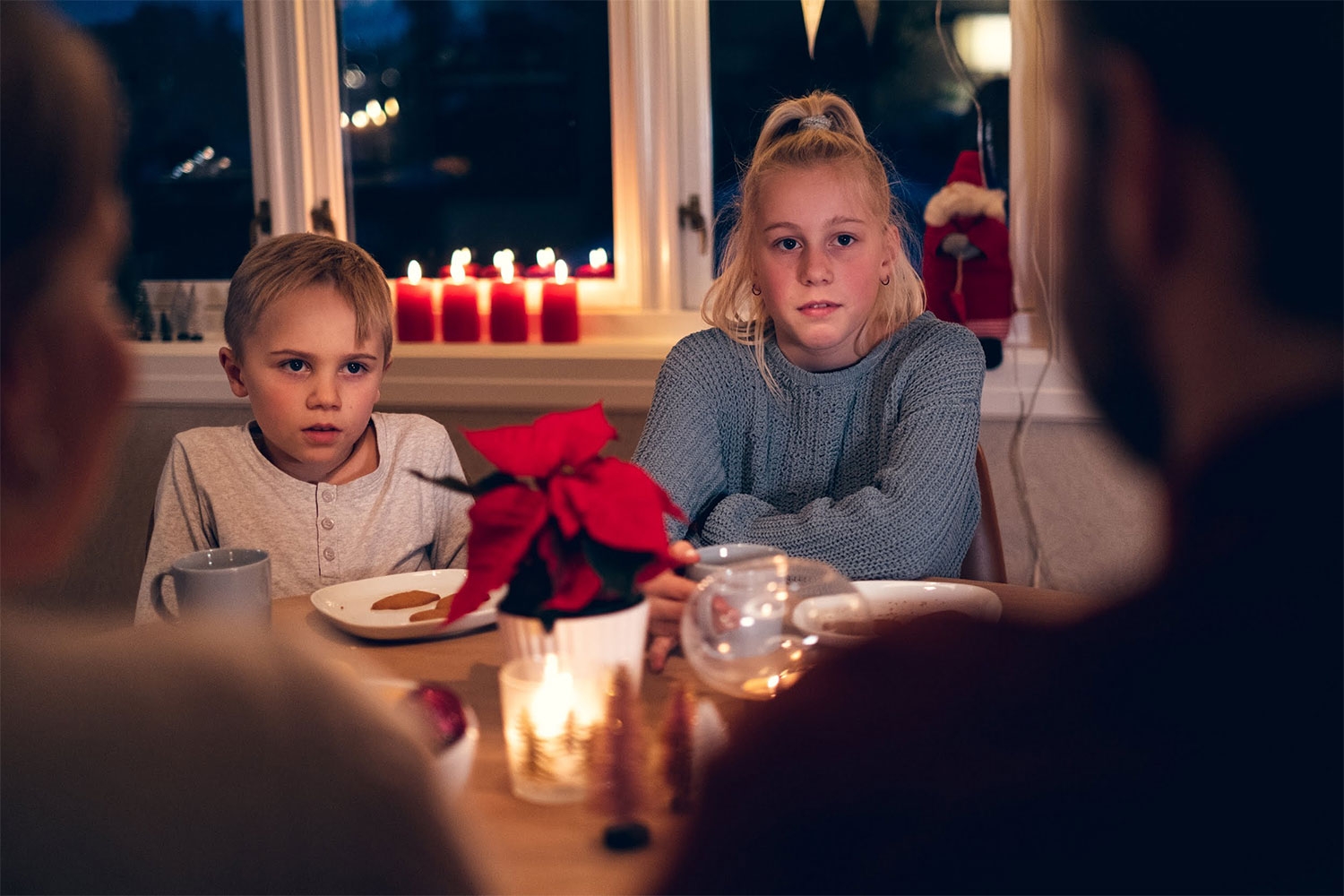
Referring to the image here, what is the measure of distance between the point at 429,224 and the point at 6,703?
235cm

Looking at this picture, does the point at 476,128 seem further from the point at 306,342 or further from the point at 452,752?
the point at 452,752

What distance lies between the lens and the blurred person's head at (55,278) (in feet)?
0.71

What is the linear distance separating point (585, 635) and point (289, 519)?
2.66 ft

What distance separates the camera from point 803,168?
1.41 meters

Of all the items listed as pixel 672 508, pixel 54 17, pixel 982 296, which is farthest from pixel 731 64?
pixel 54 17

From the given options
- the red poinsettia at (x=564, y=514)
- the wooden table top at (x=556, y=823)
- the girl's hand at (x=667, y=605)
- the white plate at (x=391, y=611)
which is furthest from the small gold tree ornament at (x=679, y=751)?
the white plate at (x=391, y=611)

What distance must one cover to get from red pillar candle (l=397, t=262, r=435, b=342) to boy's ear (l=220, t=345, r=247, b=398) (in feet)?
3.19

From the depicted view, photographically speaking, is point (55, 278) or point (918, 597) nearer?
point (55, 278)

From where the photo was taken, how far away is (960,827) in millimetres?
209

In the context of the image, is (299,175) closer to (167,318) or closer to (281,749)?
(167,318)

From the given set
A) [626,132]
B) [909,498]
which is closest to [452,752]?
[909,498]

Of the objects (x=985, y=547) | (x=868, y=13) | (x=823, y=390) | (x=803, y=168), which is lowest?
(x=985, y=547)

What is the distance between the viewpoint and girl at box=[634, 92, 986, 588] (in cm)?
124

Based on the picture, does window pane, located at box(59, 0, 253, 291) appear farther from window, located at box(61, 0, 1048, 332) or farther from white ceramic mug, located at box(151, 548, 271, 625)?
white ceramic mug, located at box(151, 548, 271, 625)
